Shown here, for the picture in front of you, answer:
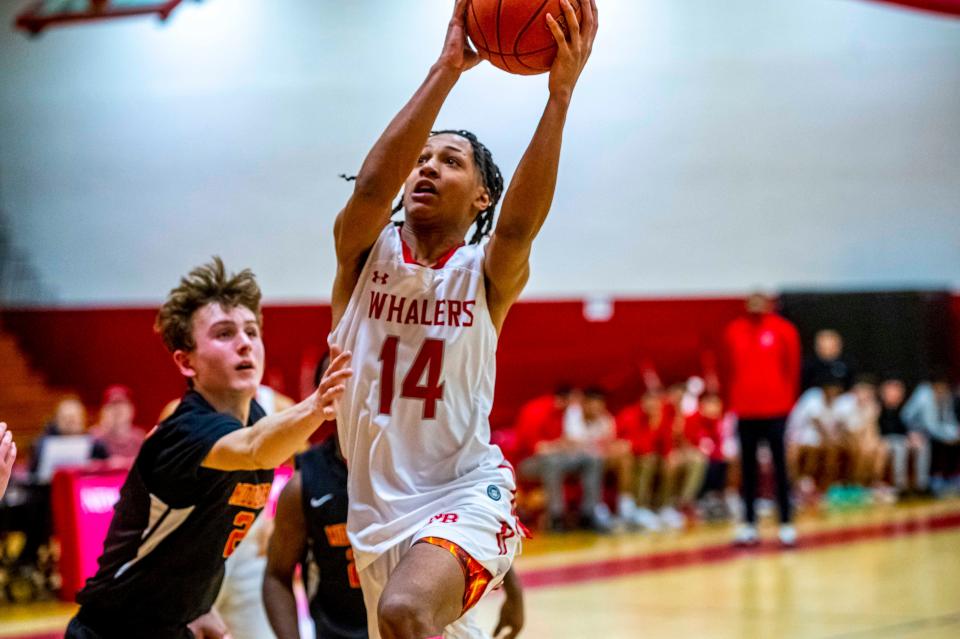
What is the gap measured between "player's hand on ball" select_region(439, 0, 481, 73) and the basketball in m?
0.02

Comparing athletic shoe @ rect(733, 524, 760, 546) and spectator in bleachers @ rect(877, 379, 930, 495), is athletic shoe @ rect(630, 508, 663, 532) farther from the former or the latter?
spectator in bleachers @ rect(877, 379, 930, 495)

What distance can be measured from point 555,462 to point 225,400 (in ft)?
26.2

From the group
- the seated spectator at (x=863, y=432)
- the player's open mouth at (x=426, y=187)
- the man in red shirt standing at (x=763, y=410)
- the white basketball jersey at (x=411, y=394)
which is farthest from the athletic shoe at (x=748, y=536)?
the player's open mouth at (x=426, y=187)

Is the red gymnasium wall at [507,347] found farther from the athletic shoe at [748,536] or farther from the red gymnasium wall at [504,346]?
the athletic shoe at [748,536]

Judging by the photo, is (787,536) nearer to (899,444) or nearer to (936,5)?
(899,444)

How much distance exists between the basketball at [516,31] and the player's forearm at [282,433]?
1.07m

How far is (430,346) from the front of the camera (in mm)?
3479

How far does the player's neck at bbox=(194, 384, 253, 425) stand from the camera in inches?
153

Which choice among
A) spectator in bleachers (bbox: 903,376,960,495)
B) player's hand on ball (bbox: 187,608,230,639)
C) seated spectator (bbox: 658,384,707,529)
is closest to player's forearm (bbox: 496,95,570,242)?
player's hand on ball (bbox: 187,608,230,639)

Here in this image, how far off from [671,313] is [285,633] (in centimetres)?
1185

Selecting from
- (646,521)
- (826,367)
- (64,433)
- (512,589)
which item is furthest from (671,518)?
(512,589)

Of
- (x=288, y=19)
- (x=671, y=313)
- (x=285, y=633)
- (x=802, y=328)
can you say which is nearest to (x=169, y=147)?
(x=288, y=19)

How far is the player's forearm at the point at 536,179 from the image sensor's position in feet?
11.2

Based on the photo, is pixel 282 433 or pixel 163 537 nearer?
pixel 282 433
